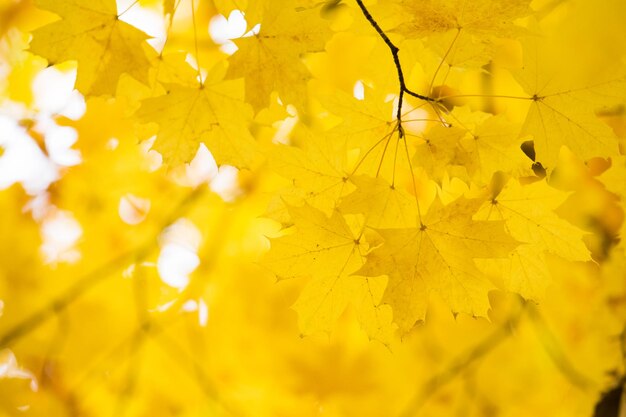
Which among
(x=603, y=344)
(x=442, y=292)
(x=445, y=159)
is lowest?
(x=603, y=344)

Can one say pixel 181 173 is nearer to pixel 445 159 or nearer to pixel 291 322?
pixel 291 322

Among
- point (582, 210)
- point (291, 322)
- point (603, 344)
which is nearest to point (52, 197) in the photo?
point (291, 322)

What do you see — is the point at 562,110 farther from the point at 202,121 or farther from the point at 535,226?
the point at 202,121

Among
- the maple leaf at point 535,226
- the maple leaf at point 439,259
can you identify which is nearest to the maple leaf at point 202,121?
the maple leaf at point 439,259

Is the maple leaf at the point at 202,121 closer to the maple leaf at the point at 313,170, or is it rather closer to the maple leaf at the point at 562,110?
the maple leaf at the point at 313,170

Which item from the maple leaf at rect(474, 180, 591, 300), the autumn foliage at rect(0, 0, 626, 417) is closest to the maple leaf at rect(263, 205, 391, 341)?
the autumn foliage at rect(0, 0, 626, 417)

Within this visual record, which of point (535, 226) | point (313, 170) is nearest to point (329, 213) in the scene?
point (313, 170)

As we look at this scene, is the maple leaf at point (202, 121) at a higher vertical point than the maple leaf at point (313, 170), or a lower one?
higher
